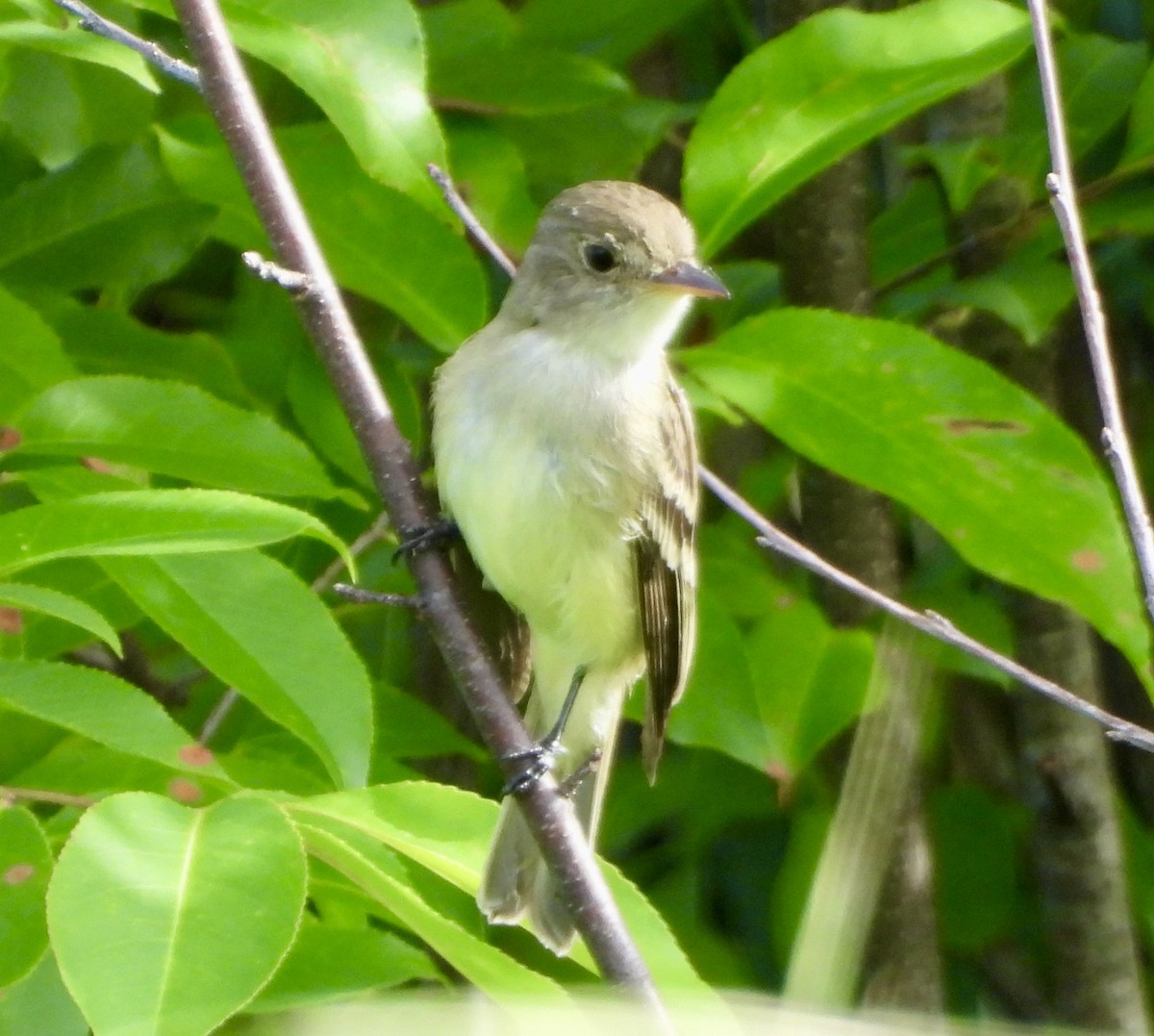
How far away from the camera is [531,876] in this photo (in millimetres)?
2922

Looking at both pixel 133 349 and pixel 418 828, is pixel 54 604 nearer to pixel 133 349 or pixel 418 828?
pixel 418 828

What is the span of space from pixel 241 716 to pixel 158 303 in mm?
1032

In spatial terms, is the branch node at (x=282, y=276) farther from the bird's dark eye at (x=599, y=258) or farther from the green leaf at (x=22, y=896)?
the bird's dark eye at (x=599, y=258)

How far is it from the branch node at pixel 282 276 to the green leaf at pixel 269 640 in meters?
0.32

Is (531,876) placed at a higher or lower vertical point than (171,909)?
lower

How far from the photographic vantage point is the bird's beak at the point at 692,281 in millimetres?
2596

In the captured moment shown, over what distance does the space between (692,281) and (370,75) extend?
67 cm

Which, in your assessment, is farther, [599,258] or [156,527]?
[599,258]

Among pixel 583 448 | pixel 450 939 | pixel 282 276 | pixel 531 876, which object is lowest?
pixel 531 876

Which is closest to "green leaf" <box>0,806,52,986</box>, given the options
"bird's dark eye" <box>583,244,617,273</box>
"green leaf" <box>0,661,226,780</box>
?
"green leaf" <box>0,661,226,780</box>

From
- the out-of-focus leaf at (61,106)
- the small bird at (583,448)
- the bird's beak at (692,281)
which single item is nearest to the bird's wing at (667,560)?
the small bird at (583,448)

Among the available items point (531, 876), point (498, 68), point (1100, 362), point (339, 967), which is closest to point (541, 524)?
point (531, 876)

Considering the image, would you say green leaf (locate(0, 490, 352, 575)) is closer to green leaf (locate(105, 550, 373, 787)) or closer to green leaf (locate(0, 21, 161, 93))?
green leaf (locate(105, 550, 373, 787))

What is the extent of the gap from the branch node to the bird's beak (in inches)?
29.7
